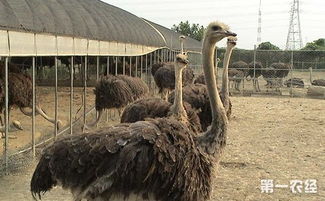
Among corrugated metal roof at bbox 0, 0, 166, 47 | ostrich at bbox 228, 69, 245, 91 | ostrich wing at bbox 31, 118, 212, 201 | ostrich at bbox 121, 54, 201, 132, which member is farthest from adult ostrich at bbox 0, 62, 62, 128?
ostrich at bbox 228, 69, 245, 91

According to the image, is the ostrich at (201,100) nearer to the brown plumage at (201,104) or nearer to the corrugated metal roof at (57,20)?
the brown plumage at (201,104)

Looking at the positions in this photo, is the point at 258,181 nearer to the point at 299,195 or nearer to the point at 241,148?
the point at 299,195

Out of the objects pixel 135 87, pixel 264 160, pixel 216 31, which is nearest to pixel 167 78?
pixel 135 87

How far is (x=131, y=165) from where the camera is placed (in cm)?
351

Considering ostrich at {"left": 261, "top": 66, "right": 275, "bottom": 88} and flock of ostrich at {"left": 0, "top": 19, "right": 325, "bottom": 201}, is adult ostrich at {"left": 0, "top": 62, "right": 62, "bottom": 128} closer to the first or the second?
flock of ostrich at {"left": 0, "top": 19, "right": 325, "bottom": 201}

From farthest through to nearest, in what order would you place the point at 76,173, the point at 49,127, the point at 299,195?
the point at 49,127
the point at 299,195
the point at 76,173

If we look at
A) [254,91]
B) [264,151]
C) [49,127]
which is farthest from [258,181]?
[254,91]

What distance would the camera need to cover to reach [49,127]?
10570 millimetres

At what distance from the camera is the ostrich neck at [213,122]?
13.4ft

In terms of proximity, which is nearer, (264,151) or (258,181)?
(258,181)

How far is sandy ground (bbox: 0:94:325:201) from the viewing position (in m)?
5.89

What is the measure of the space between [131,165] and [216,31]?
1.74 metres

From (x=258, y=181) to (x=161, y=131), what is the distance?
3140 millimetres

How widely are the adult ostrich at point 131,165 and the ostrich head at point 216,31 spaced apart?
3.77 feet
